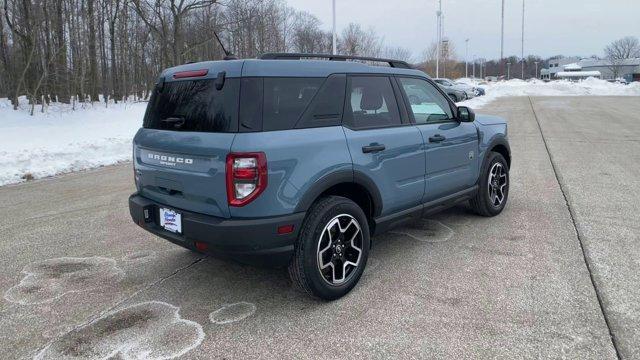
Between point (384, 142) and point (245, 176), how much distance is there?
1.34m

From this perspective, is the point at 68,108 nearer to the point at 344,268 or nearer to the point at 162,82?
the point at 162,82

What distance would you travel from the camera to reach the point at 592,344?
290 cm

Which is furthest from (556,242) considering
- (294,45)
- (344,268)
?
(294,45)

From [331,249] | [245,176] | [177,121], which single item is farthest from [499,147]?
[177,121]

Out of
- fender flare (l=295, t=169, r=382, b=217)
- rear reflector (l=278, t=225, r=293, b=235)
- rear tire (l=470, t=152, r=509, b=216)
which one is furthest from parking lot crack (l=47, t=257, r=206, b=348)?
rear tire (l=470, t=152, r=509, b=216)

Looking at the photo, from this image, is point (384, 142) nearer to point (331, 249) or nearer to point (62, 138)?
point (331, 249)

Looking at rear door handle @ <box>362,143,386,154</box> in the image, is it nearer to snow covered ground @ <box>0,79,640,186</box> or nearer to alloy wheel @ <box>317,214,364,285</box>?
alloy wheel @ <box>317,214,364,285</box>

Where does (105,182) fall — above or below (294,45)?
below

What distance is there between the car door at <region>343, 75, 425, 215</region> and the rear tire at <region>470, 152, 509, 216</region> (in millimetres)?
1344

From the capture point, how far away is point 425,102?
15.4ft

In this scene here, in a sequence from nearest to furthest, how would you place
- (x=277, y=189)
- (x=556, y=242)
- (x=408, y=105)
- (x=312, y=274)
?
(x=277, y=189)
(x=312, y=274)
(x=408, y=105)
(x=556, y=242)

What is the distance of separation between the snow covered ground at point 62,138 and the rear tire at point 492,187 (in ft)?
25.5

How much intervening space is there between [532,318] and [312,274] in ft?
5.00

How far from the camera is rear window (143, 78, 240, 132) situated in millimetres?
3213
